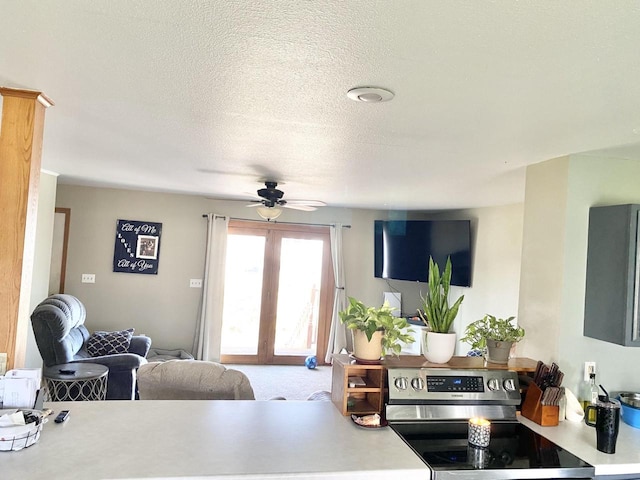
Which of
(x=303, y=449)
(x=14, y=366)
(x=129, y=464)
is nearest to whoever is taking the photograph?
(x=129, y=464)

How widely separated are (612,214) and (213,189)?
3.94 m

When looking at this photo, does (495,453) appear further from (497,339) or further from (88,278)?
(88,278)

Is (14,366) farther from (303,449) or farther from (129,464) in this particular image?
(303,449)

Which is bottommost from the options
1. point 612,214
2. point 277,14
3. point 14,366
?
point 14,366

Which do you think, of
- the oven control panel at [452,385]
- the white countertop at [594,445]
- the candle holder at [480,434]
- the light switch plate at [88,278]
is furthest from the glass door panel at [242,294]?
the candle holder at [480,434]

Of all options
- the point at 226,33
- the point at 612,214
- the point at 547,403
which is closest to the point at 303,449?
the point at 547,403

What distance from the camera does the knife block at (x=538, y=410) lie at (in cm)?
213

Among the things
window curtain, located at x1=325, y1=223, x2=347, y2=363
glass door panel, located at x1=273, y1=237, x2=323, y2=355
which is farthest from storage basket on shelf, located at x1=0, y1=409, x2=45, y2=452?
window curtain, located at x1=325, y1=223, x2=347, y2=363

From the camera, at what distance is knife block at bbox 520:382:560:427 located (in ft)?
6.98

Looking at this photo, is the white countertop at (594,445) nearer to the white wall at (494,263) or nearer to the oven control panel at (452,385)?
the oven control panel at (452,385)

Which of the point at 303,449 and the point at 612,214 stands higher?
the point at 612,214

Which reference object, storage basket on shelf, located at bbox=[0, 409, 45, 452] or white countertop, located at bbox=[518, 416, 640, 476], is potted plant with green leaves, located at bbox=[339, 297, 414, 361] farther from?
storage basket on shelf, located at bbox=[0, 409, 45, 452]

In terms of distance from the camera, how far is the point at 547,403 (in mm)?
2131

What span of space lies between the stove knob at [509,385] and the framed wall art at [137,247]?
487 cm
